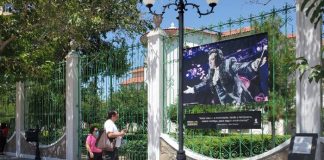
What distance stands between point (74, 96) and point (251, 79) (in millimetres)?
7249

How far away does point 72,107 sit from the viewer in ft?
49.2

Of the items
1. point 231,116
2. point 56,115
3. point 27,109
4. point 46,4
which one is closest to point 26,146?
point 27,109

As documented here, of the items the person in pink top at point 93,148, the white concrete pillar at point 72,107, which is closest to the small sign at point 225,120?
the person in pink top at point 93,148

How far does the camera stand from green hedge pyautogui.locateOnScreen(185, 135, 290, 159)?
365 inches

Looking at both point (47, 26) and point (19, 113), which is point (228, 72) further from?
point (19, 113)

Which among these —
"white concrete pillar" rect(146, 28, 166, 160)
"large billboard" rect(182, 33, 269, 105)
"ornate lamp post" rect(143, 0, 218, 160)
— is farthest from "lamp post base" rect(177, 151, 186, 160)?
"white concrete pillar" rect(146, 28, 166, 160)

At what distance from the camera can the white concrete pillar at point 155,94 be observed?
11.5m

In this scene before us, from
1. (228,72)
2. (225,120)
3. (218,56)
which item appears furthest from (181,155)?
(218,56)

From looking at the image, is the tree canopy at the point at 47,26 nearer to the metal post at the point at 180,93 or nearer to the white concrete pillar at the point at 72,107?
the white concrete pillar at the point at 72,107

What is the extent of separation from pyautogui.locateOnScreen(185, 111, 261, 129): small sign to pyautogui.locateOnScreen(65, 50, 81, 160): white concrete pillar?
5438 mm

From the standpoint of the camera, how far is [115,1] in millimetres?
16953

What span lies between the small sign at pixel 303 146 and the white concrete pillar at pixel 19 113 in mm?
13405

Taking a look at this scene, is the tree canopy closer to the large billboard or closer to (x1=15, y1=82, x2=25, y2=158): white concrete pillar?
(x1=15, y1=82, x2=25, y2=158): white concrete pillar

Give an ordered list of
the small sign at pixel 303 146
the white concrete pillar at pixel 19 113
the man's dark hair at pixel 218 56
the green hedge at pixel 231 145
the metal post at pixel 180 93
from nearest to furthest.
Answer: the small sign at pixel 303 146 → the metal post at pixel 180 93 → the green hedge at pixel 231 145 → the man's dark hair at pixel 218 56 → the white concrete pillar at pixel 19 113
